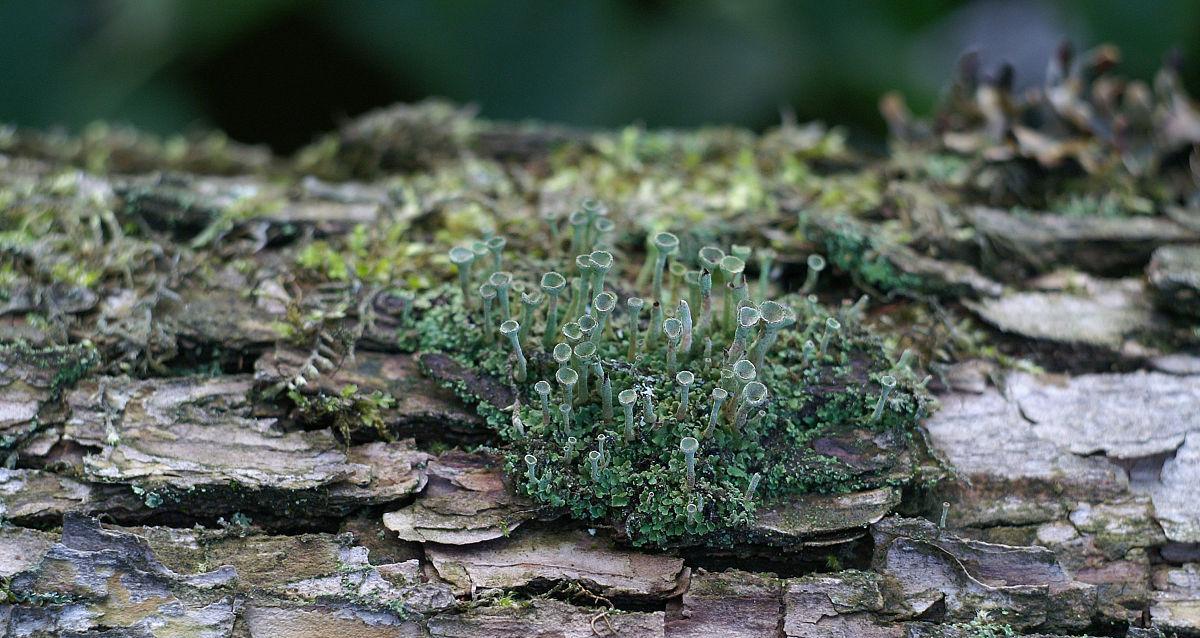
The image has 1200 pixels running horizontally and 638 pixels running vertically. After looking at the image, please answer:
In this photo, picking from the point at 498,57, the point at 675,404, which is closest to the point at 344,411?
the point at 675,404

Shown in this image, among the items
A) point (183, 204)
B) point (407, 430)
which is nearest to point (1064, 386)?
point (407, 430)

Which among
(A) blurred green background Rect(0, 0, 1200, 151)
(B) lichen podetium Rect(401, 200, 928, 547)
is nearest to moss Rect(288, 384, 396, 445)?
(B) lichen podetium Rect(401, 200, 928, 547)

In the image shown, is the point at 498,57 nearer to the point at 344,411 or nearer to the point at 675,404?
the point at 344,411

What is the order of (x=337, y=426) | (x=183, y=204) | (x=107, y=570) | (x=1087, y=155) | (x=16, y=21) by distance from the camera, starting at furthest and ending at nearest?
(x=16, y=21)
(x=1087, y=155)
(x=183, y=204)
(x=337, y=426)
(x=107, y=570)

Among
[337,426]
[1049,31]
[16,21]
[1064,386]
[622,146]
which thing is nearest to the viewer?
[337,426]

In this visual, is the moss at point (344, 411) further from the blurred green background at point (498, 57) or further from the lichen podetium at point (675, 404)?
the blurred green background at point (498, 57)

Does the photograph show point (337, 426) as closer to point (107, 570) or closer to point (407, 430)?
point (407, 430)
